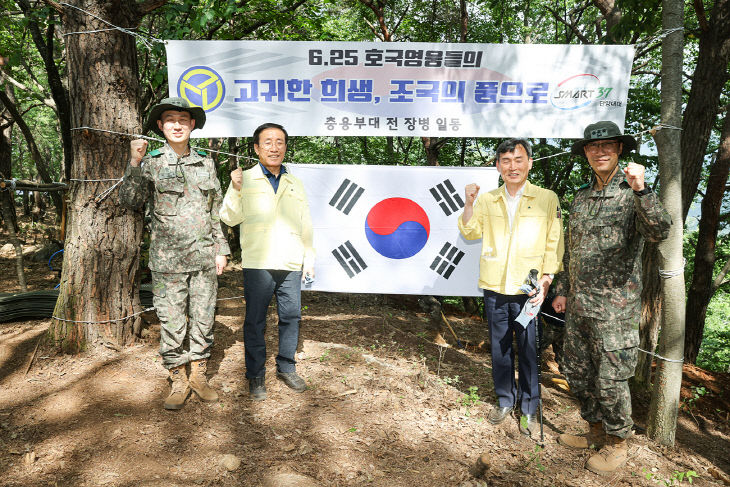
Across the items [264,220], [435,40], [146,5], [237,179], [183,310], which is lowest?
[183,310]

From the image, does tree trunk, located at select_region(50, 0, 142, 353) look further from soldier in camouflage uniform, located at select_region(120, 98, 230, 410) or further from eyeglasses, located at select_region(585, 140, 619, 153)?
eyeglasses, located at select_region(585, 140, 619, 153)

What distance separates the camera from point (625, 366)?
297 cm

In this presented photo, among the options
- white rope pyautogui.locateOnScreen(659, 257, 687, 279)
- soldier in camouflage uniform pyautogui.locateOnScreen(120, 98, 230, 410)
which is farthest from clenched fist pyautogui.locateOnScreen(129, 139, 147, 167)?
white rope pyautogui.locateOnScreen(659, 257, 687, 279)

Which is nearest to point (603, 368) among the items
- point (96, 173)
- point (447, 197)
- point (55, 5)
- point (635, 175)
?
point (635, 175)

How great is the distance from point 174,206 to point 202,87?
4.60 ft

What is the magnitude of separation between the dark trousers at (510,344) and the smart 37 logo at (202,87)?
302 cm

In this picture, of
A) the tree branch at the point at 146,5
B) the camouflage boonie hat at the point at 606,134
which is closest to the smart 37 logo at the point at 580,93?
the camouflage boonie hat at the point at 606,134

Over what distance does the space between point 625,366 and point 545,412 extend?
109 cm

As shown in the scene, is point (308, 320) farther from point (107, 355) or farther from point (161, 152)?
point (161, 152)

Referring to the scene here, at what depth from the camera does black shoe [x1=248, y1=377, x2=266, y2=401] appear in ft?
11.8

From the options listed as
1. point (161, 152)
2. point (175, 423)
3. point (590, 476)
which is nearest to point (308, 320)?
point (175, 423)

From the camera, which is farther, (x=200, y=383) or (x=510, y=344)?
(x=200, y=383)

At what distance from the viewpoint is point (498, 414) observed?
3.53 m

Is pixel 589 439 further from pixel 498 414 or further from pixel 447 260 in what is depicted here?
pixel 447 260
